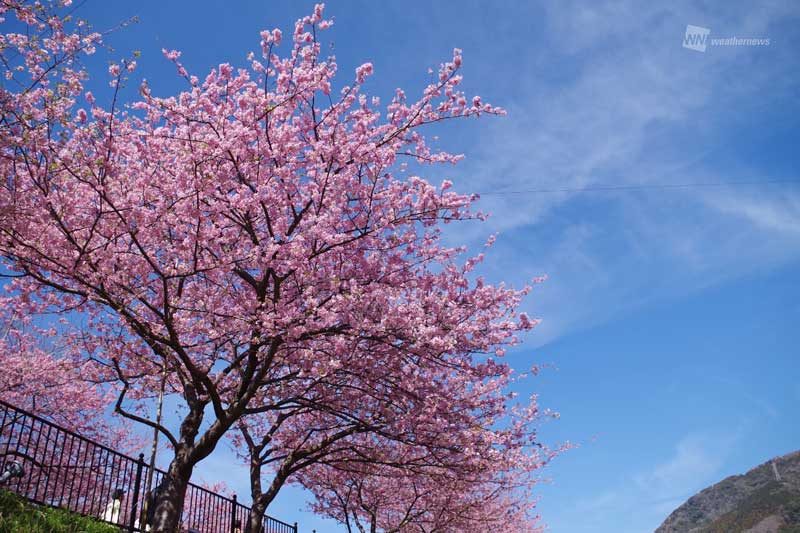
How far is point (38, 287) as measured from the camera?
405 inches

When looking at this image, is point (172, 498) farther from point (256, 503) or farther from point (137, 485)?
point (256, 503)

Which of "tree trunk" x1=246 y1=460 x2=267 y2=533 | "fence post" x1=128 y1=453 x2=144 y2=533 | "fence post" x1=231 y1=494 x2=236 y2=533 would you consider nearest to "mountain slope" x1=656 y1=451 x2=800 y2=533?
"fence post" x1=231 y1=494 x2=236 y2=533

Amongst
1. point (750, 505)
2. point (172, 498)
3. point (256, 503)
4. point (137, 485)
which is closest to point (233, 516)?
point (256, 503)

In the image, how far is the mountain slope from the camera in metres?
120

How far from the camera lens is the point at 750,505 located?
13638cm

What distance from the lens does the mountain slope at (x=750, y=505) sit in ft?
394

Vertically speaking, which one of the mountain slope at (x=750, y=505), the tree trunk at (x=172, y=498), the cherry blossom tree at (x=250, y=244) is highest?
the mountain slope at (x=750, y=505)

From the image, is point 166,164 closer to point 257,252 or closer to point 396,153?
point 257,252

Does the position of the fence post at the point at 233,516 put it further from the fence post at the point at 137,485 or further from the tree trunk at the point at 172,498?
the tree trunk at the point at 172,498

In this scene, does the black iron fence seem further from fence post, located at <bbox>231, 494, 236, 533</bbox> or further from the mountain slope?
the mountain slope

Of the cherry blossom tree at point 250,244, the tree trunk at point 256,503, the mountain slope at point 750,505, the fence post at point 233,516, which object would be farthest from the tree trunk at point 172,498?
the mountain slope at point 750,505

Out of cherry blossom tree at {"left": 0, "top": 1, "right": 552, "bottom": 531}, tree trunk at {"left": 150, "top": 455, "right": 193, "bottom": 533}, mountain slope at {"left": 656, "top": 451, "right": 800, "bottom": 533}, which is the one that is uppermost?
mountain slope at {"left": 656, "top": 451, "right": 800, "bottom": 533}

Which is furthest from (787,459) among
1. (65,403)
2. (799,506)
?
(65,403)

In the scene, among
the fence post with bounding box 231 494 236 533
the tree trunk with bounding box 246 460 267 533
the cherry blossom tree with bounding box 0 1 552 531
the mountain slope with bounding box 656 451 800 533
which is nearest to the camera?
the cherry blossom tree with bounding box 0 1 552 531
